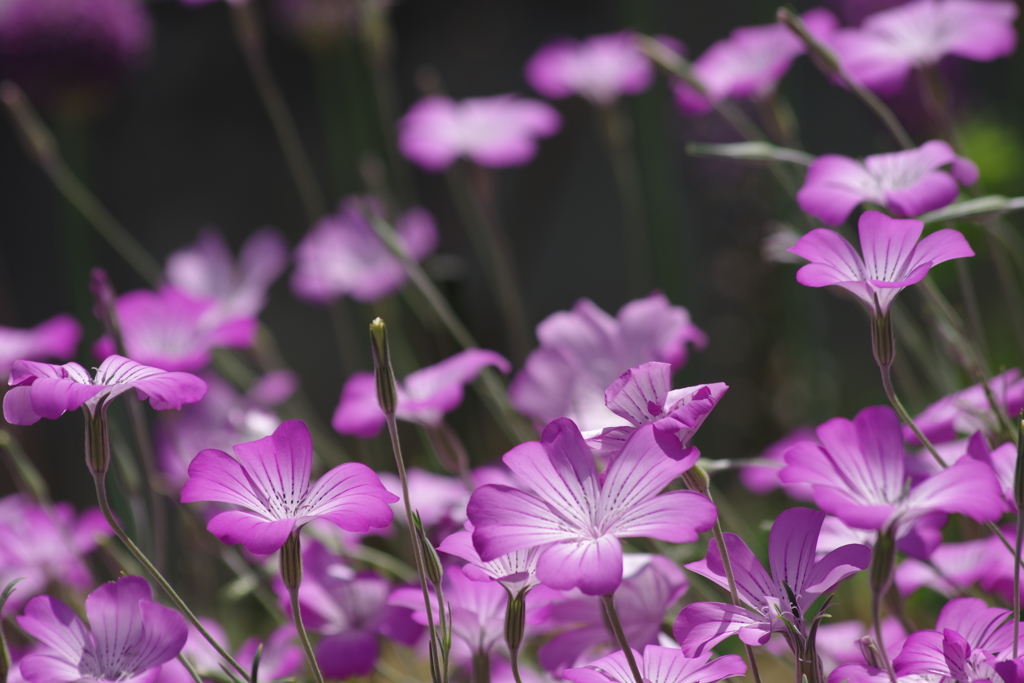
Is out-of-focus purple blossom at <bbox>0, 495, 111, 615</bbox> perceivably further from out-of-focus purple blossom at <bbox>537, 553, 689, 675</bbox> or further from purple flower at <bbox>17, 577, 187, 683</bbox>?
out-of-focus purple blossom at <bbox>537, 553, 689, 675</bbox>

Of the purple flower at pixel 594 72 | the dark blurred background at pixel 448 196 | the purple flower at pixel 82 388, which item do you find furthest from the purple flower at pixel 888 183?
the dark blurred background at pixel 448 196

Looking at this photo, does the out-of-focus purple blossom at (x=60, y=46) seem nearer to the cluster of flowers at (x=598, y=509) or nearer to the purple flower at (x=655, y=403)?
the cluster of flowers at (x=598, y=509)

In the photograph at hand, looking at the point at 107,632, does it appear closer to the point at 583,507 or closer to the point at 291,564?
the point at 291,564

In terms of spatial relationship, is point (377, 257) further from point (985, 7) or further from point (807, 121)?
point (807, 121)

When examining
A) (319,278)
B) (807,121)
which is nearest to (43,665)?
(319,278)

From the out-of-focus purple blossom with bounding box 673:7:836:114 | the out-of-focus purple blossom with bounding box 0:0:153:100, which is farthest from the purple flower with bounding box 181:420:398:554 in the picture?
the out-of-focus purple blossom with bounding box 0:0:153:100

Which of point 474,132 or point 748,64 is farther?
point 474,132

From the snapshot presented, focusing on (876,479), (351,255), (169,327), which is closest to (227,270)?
(351,255)
